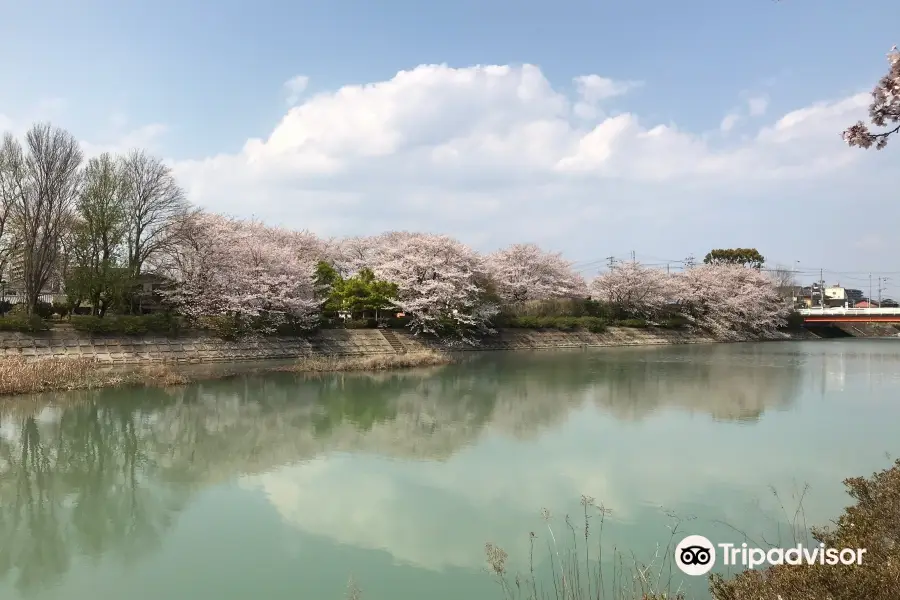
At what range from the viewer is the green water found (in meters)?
5.21

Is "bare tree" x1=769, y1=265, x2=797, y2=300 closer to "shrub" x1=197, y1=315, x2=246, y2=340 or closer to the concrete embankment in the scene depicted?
the concrete embankment

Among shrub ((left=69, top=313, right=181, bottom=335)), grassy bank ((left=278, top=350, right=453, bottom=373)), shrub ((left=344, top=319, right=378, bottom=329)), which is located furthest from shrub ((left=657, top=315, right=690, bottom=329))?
shrub ((left=69, top=313, right=181, bottom=335))

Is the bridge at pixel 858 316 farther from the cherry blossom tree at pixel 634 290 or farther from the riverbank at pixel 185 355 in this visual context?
the riverbank at pixel 185 355

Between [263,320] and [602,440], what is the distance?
18790 mm

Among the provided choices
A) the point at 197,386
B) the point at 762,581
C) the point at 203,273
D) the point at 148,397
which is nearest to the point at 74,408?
the point at 148,397

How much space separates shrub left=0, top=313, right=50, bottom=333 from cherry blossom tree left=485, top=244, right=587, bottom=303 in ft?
77.5

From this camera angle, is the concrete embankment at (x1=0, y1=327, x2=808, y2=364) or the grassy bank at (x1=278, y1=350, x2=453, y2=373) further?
the grassy bank at (x1=278, y1=350, x2=453, y2=373)

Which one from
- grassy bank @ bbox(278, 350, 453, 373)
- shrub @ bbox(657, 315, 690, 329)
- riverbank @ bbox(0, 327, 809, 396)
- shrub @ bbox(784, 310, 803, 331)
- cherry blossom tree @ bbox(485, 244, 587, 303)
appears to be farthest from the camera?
shrub @ bbox(784, 310, 803, 331)

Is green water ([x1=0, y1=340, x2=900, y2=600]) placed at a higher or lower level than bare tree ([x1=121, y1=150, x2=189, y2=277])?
lower

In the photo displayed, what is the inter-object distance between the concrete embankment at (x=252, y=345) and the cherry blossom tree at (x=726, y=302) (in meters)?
8.45

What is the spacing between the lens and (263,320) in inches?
993

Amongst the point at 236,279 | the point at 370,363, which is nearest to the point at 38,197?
the point at 236,279

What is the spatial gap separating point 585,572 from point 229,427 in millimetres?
8528

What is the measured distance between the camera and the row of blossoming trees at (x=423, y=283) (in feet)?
81.0
